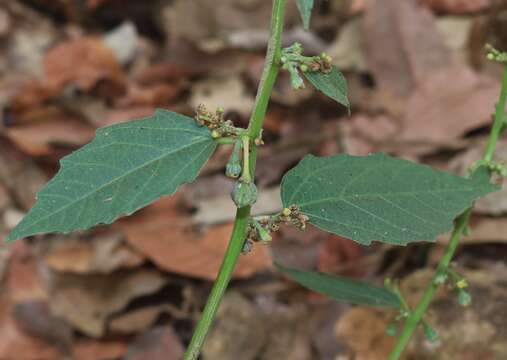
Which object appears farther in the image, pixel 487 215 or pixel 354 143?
pixel 354 143

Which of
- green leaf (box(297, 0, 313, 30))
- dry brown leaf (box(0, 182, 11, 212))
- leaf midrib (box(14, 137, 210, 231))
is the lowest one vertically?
dry brown leaf (box(0, 182, 11, 212))

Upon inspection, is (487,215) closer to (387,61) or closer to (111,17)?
(387,61)

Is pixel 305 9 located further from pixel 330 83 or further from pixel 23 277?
pixel 23 277

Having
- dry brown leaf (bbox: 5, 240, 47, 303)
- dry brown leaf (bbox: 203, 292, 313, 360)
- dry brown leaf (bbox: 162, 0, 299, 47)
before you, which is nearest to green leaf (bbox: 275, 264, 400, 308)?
dry brown leaf (bbox: 203, 292, 313, 360)

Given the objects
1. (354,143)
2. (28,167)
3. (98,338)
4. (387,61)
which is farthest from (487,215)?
(28,167)

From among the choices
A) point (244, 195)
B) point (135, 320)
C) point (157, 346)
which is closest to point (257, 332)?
point (157, 346)

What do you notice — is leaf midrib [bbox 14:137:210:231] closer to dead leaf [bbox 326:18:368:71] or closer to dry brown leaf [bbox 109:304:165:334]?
dry brown leaf [bbox 109:304:165:334]

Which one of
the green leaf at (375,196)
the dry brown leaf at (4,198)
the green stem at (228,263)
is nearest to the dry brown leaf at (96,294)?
the dry brown leaf at (4,198)
